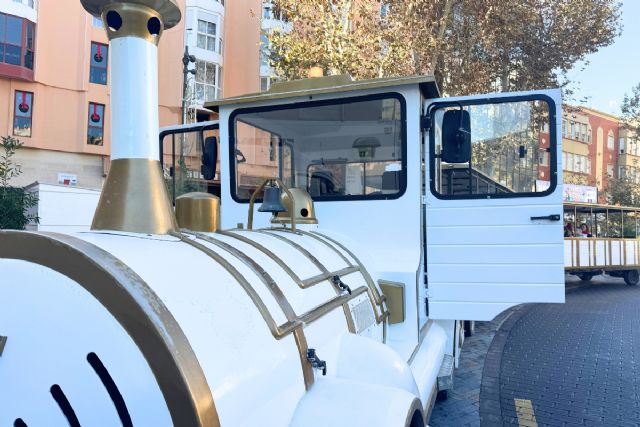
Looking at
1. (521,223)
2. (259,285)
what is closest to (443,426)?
(521,223)

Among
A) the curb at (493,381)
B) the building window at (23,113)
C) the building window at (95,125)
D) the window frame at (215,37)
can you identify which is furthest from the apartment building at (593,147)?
the building window at (23,113)

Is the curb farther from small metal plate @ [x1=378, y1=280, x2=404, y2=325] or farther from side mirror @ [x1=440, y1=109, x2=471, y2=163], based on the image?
side mirror @ [x1=440, y1=109, x2=471, y2=163]

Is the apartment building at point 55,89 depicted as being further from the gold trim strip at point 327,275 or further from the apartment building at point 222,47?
the gold trim strip at point 327,275

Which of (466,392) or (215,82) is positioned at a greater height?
(215,82)

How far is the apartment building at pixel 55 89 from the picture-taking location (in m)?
20.8

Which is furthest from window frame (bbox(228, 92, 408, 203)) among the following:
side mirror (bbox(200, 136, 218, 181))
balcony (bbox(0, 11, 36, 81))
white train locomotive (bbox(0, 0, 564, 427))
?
balcony (bbox(0, 11, 36, 81))

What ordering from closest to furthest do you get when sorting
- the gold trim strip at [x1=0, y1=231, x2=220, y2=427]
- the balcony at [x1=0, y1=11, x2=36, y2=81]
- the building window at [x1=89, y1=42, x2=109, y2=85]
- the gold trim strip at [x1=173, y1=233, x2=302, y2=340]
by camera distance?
the gold trim strip at [x1=0, y1=231, x2=220, y2=427], the gold trim strip at [x1=173, y1=233, x2=302, y2=340], the balcony at [x1=0, y1=11, x2=36, y2=81], the building window at [x1=89, y1=42, x2=109, y2=85]

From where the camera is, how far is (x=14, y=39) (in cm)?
2080

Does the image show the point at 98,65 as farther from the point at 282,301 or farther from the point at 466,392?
the point at 282,301

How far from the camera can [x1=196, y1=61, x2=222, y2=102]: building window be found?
80.8ft

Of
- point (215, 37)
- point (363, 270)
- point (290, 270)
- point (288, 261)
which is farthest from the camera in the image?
point (215, 37)

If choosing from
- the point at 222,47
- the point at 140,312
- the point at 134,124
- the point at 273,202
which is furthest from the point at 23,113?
the point at 140,312

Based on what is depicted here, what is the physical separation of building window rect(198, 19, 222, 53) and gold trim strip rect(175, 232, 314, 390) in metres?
24.9

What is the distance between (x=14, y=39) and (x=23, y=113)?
2970 millimetres
